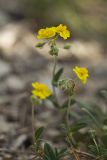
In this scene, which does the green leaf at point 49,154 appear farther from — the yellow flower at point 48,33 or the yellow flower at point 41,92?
the yellow flower at point 48,33

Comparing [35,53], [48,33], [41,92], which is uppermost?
[35,53]

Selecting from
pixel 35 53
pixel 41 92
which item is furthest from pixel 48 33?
pixel 35 53

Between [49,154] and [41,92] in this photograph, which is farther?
[49,154]

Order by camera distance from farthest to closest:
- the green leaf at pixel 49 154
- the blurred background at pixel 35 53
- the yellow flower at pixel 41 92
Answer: the blurred background at pixel 35 53 → the green leaf at pixel 49 154 → the yellow flower at pixel 41 92

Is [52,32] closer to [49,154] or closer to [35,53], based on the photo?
[49,154]

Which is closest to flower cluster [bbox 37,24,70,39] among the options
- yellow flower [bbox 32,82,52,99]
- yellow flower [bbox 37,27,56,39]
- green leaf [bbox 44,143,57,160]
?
yellow flower [bbox 37,27,56,39]

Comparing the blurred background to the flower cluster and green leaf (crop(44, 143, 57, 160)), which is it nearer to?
green leaf (crop(44, 143, 57, 160))

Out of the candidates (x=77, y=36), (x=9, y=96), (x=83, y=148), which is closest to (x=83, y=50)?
(x=77, y=36)

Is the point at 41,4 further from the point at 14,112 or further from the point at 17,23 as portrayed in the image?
the point at 14,112

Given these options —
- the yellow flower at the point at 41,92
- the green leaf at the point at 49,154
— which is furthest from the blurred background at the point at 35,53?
the yellow flower at the point at 41,92
